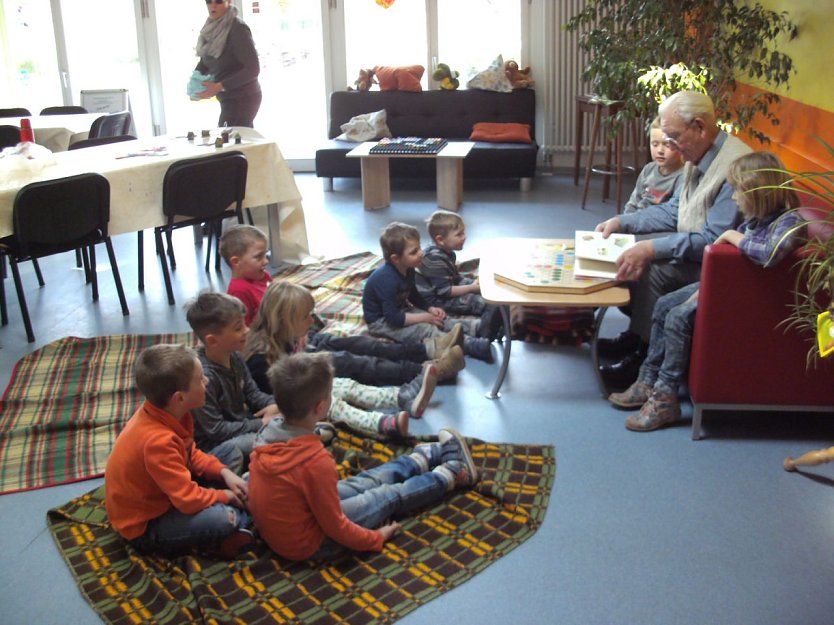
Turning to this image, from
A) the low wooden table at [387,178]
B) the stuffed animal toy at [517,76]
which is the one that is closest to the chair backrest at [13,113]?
the low wooden table at [387,178]

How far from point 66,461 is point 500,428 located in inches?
60.9

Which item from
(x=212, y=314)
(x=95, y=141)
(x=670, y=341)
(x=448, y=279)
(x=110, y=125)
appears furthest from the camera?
(x=110, y=125)

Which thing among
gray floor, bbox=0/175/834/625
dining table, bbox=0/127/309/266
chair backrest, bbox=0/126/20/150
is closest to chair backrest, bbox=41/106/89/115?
chair backrest, bbox=0/126/20/150

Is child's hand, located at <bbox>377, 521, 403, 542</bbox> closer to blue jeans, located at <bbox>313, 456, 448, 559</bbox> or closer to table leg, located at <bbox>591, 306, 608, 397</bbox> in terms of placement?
blue jeans, located at <bbox>313, 456, 448, 559</bbox>

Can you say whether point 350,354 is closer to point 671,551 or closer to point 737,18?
point 671,551

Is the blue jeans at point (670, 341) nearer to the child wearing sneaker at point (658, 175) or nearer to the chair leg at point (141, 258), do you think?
the child wearing sneaker at point (658, 175)

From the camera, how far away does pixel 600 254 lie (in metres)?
3.61

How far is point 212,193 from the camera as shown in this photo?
4.94m

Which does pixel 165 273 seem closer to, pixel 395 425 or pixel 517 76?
pixel 395 425

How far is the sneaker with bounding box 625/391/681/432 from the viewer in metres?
3.30

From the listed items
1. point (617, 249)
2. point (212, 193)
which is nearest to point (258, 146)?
point (212, 193)

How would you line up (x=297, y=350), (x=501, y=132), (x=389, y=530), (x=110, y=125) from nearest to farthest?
(x=389, y=530) → (x=297, y=350) → (x=110, y=125) → (x=501, y=132)

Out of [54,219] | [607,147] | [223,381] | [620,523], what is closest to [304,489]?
[223,381]

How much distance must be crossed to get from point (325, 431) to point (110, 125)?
4.11 m
